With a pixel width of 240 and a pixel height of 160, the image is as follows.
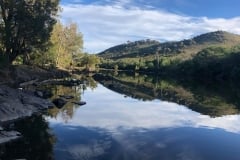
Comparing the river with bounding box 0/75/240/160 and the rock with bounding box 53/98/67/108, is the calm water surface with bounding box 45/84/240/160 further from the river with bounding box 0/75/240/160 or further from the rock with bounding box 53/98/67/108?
the rock with bounding box 53/98/67/108

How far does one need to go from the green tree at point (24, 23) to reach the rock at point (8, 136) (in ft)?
118

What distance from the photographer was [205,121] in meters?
41.8

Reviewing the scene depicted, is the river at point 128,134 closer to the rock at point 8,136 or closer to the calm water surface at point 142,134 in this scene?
the calm water surface at point 142,134

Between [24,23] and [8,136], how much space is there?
3915 cm

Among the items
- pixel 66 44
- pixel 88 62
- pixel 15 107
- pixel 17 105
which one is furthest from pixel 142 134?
pixel 88 62

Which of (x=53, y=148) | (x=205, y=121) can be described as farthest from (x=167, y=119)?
(x=53, y=148)

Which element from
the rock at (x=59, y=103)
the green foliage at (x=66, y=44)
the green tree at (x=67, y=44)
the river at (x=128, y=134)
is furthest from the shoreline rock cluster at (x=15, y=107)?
the green tree at (x=67, y=44)

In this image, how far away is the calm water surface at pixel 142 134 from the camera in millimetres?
26094

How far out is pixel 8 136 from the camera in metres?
26.6

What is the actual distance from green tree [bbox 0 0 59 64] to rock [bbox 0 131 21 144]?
118ft

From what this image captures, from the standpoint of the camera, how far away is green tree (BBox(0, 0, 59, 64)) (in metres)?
63.3

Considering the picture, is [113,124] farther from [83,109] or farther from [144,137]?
[83,109]

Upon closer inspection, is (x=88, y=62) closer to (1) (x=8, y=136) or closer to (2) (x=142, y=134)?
(2) (x=142, y=134)

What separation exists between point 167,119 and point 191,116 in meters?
3.80
